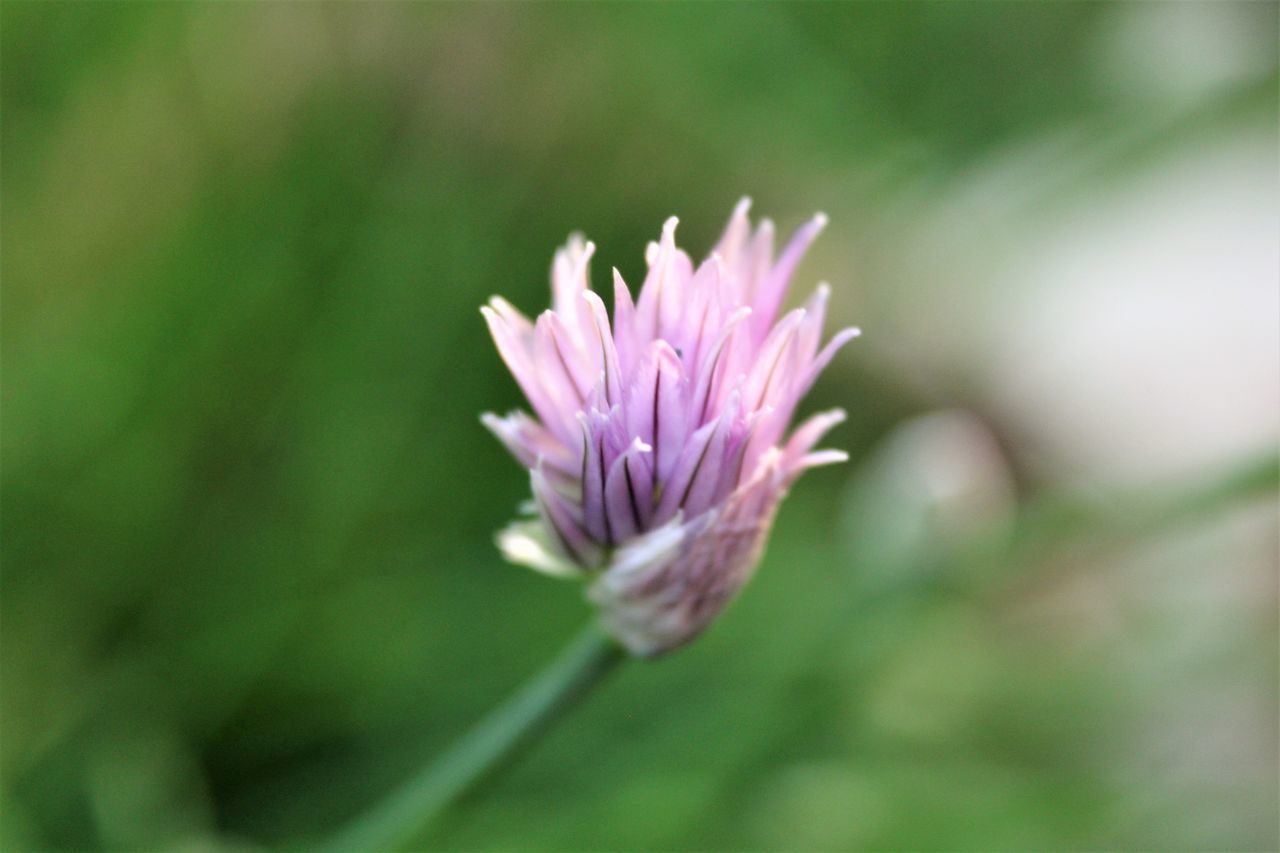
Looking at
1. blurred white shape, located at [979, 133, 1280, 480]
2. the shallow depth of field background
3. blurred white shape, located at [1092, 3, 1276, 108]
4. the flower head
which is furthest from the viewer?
blurred white shape, located at [979, 133, 1280, 480]

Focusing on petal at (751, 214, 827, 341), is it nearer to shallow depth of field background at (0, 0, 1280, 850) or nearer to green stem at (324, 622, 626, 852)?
green stem at (324, 622, 626, 852)

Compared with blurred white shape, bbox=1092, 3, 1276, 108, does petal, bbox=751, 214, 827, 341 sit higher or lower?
lower

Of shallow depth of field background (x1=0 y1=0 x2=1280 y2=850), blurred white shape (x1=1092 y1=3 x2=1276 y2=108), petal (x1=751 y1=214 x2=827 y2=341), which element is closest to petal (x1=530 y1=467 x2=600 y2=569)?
petal (x1=751 y1=214 x2=827 y2=341)

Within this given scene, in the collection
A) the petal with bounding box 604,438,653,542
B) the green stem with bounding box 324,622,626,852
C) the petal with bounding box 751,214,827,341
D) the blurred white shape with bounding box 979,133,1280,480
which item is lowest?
the green stem with bounding box 324,622,626,852

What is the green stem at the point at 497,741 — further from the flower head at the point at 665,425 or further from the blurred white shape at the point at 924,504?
the blurred white shape at the point at 924,504

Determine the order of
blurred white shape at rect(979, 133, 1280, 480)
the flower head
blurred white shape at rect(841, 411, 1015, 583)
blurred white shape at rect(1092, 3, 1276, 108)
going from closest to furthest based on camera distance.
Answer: the flower head → blurred white shape at rect(841, 411, 1015, 583) → blurred white shape at rect(1092, 3, 1276, 108) → blurred white shape at rect(979, 133, 1280, 480)

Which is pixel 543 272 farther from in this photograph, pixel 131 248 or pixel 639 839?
pixel 639 839
